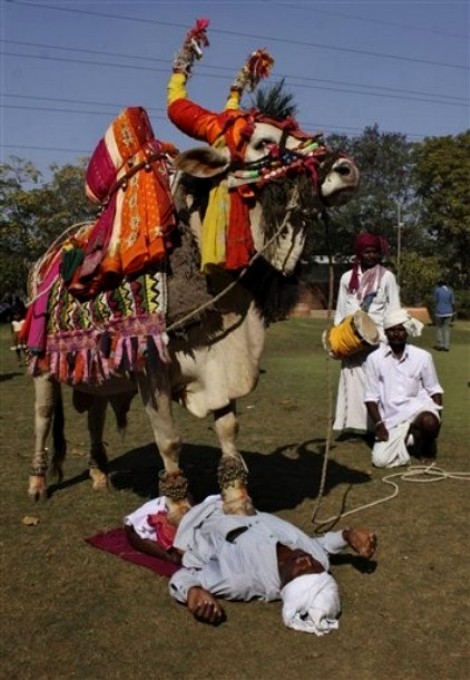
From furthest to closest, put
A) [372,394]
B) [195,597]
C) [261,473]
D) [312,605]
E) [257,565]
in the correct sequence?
1. [372,394]
2. [261,473]
3. [257,565]
4. [195,597]
5. [312,605]

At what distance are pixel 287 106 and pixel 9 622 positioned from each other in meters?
3.17

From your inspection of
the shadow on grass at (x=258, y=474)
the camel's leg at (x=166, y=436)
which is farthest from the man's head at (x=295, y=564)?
the shadow on grass at (x=258, y=474)

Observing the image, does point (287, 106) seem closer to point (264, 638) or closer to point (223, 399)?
point (223, 399)

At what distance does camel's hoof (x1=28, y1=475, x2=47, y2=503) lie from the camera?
5707mm

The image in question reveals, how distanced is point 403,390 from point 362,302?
1.09m

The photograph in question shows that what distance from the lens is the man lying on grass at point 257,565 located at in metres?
3.52

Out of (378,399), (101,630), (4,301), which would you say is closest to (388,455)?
(378,399)

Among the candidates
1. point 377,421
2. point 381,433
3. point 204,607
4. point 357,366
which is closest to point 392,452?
point 381,433

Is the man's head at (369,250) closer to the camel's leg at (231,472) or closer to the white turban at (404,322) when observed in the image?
the white turban at (404,322)

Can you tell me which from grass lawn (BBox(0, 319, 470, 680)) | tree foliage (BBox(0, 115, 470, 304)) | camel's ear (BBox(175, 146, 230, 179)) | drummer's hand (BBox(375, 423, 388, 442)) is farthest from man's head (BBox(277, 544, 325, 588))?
tree foliage (BBox(0, 115, 470, 304))

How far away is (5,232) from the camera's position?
3450 cm

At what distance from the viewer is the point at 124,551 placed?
4598 millimetres

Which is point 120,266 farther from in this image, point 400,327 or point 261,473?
point 400,327

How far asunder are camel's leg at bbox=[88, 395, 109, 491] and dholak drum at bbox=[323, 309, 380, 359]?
1.88 m
